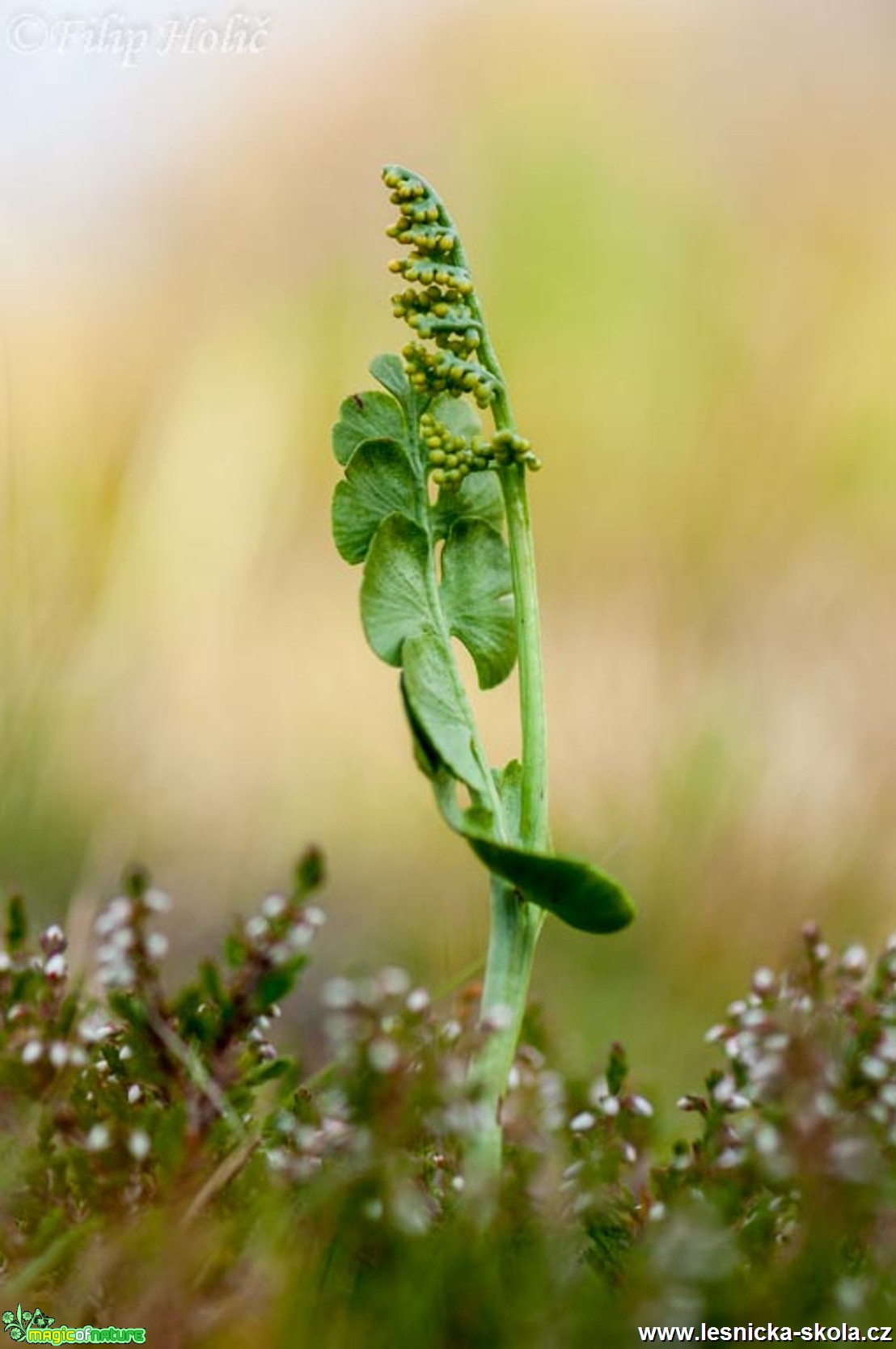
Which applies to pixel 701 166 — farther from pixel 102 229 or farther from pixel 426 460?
pixel 426 460

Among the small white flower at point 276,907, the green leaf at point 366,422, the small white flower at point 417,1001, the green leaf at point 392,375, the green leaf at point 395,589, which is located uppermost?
the green leaf at point 392,375

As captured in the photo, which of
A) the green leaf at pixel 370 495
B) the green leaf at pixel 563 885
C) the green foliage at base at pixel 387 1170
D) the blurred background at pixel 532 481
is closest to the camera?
the green foliage at base at pixel 387 1170

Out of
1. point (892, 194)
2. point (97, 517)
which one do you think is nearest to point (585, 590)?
point (97, 517)

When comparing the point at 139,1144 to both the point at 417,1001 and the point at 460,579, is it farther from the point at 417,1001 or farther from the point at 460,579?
the point at 460,579

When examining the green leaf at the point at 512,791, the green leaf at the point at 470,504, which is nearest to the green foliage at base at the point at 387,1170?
the green leaf at the point at 512,791

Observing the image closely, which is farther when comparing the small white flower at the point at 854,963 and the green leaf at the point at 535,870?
the small white flower at the point at 854,963

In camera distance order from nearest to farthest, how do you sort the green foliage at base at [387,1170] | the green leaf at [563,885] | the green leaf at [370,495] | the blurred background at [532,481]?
the green foliage at base at [387,1170] < the green leaf at [563,885] < the green leaf at [370,495] < the blurred background at [532,481]

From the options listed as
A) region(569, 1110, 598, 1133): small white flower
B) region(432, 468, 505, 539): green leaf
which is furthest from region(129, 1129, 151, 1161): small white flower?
region(432, 468, 505, 539): green leaf

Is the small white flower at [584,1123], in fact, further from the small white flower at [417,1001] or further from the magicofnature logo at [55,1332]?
the magicofnature logo at [55,1332]

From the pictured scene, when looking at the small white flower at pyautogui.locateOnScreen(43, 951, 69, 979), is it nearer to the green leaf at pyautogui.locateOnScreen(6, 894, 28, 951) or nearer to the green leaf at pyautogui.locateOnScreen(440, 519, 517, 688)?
the green leaf at pyautogui.locateOnScreen(6, 894, 28, 951)
